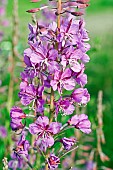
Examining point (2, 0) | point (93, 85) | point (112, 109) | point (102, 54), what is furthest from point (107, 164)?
point (102, 54)

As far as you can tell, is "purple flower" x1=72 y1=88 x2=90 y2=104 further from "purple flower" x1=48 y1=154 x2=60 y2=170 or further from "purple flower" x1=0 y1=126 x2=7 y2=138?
"purple flower" x1=0 y1=126 x2=7 y2=138

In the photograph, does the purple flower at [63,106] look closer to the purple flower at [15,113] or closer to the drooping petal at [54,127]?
the drooping petal at [54,127]

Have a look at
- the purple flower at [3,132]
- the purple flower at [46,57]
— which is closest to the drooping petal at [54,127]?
the purple flower at [46,57]

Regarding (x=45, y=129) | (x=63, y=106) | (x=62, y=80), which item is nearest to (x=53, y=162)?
(x=45, y=129)

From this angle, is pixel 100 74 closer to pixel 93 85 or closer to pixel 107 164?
pixel 93 85

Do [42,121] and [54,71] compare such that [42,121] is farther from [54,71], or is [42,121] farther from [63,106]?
[54,71]

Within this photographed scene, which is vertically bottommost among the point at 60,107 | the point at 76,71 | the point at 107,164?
the point at 107,164
